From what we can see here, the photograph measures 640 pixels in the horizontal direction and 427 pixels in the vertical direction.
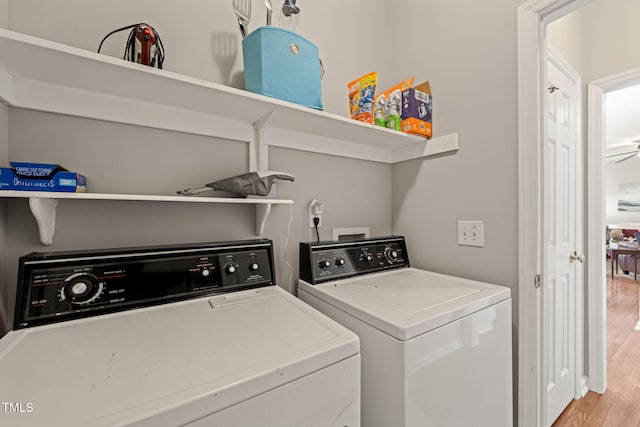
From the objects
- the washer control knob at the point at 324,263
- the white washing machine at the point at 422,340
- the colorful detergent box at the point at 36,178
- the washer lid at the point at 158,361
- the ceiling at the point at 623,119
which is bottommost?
the white washing machine at the point at 422,340

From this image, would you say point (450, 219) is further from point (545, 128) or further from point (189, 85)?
point (189, 85)

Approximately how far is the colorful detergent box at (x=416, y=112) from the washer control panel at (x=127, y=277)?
1013 millimetres

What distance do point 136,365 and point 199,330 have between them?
177mm

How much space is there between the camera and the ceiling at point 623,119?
124 inches

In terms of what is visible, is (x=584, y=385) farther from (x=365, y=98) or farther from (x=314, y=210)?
(x=365, y=98)

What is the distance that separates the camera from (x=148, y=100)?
1009 mm

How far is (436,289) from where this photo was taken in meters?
1.12

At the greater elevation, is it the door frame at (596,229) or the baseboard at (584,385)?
the door frame at (596,229)

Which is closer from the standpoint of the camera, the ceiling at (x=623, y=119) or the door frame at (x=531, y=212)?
the door frame at (x=531, y=212)

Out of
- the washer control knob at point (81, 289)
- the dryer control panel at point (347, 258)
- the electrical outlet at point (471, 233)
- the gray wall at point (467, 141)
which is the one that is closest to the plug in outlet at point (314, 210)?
the dryer control panel at point (347, 258)

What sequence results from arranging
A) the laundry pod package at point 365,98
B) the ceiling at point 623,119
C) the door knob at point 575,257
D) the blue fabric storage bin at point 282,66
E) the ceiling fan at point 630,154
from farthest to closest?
the ceiling fan at point 630,154 → the ceiling at point 623,119 → the door knob at point 575,257 → the laundry pod package at point 365,98 → the blue fabric storage bin at point 282,66

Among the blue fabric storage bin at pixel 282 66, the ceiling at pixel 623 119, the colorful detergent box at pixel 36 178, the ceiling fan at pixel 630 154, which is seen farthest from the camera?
the ceiling fan at pixel 630 154

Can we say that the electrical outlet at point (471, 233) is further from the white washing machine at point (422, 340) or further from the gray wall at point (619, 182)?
the gray wall at point (619, 182)

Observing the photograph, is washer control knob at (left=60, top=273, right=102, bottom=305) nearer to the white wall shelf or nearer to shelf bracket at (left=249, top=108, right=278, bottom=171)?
the white wall shelf
